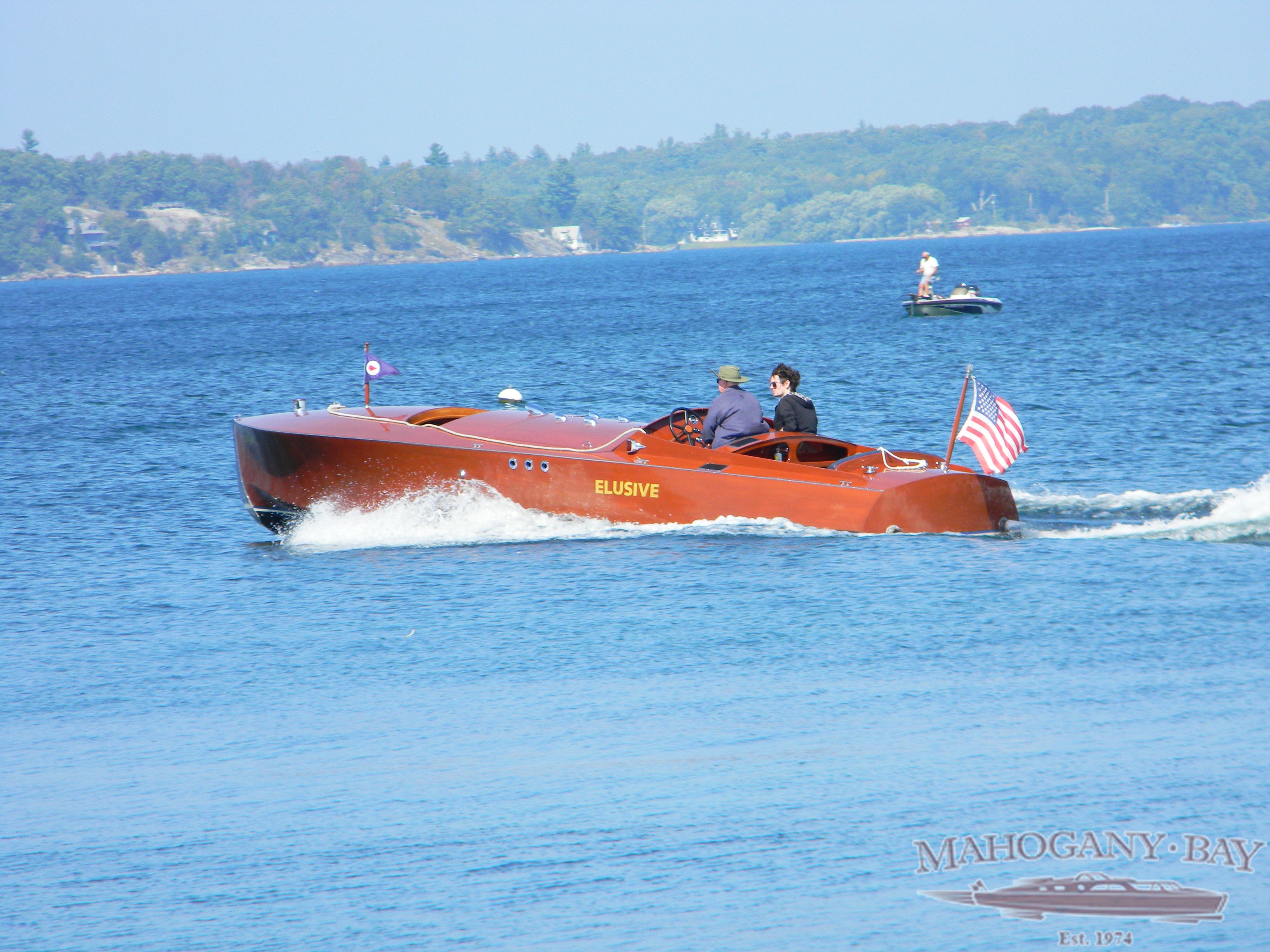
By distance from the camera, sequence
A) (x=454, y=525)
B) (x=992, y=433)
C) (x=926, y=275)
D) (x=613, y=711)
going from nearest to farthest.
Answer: (x=613, y=711)
(x=992, y=433)
(x=454, y=525)
(x=926, y=275)

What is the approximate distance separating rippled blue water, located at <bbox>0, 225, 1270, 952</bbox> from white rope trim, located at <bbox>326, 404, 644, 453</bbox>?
74cm

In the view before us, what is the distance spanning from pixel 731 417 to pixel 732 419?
22mm

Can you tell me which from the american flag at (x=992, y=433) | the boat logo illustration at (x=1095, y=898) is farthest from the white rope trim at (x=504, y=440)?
the boat logo illustration at (x=1095, y=898)

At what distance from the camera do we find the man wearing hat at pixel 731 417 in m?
14.7

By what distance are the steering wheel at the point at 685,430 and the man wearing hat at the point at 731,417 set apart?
0.26 metres

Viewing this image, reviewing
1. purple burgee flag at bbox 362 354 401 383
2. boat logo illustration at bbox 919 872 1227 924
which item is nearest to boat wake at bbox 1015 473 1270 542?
purple burgee flag at bbox 362 354 401 383

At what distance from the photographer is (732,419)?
14.8 m

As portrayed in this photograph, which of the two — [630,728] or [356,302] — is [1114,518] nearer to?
[630,728]

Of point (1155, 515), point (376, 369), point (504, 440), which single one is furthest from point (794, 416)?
point (376, 369)

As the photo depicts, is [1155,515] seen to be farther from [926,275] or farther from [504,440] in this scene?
[926,275]

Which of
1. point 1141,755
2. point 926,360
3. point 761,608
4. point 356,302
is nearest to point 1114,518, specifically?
point 761,608

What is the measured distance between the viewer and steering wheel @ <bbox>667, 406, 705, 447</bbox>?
49.9ft

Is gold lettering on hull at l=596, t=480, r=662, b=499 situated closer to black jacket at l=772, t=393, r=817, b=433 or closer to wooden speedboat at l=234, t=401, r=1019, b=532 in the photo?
wooden speedboat at l=234, t=401, r=1019, b=532

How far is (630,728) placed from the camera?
9250mm
